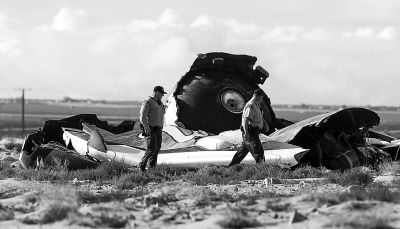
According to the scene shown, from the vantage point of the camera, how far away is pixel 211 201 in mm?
10719

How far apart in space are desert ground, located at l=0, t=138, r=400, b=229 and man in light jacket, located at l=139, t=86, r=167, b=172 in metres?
0.51

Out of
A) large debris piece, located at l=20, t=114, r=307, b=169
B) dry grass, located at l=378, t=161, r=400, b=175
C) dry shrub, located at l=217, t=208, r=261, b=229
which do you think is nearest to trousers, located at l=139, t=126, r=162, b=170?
large debris piece, located at l=20, t=114, r=307, b=169

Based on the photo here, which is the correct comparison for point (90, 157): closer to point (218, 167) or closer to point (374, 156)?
point (218, 167)

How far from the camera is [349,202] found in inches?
382

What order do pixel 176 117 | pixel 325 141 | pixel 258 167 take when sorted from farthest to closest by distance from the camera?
pixel 176 117
pixel 325 141
pixel 258 167

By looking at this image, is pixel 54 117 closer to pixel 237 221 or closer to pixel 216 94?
pixel 216 94

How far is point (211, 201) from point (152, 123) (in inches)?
193

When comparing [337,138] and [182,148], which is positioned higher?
[337,138]

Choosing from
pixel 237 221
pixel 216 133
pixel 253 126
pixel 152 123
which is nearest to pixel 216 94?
pixel 216 133

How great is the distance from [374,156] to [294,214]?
8764mm

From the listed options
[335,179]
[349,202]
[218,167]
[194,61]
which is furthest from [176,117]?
[349,202]

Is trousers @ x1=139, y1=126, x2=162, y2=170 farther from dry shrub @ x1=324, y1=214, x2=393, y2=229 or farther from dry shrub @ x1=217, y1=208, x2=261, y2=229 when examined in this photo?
dry shrub @ x1=324, y1=214, x2=393, y2=229

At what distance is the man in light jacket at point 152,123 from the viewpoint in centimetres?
1529

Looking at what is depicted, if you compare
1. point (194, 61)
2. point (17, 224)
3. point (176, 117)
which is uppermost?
point (194, 61)
